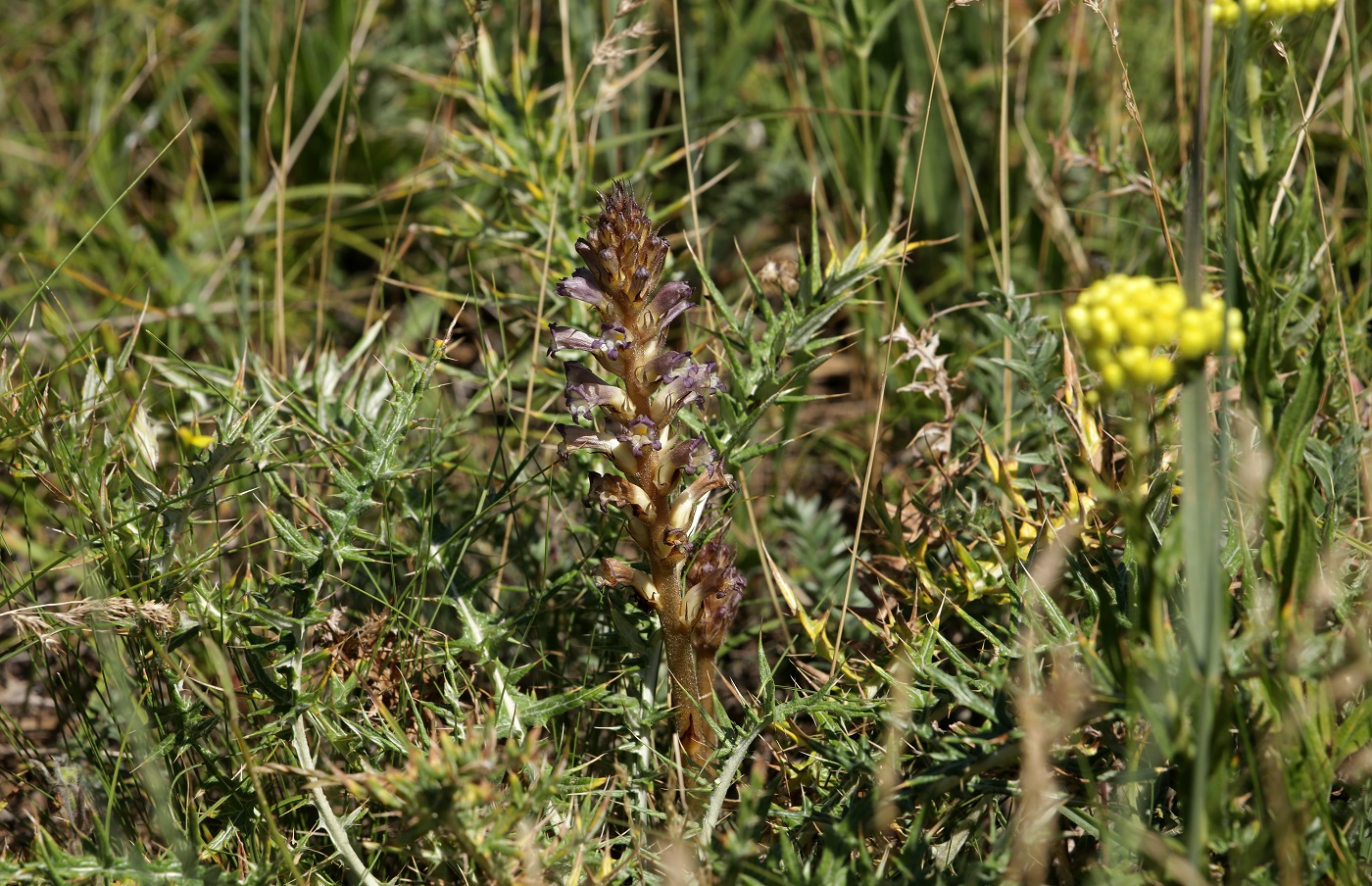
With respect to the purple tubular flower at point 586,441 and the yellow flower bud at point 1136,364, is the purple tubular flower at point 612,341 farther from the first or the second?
the yellow flower bud at point 1136,364

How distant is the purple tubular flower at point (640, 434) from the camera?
159 cm

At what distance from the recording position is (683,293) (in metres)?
1.65

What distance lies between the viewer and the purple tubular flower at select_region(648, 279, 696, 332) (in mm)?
1633

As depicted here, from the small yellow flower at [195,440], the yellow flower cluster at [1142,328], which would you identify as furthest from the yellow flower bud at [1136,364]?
the small yellow flower at [195,440]

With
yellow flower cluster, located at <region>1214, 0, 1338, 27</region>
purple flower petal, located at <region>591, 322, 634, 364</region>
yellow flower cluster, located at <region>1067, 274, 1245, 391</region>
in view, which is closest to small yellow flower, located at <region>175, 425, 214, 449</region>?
purple flower petal, located at <region>591, 322, 634, 364</region>

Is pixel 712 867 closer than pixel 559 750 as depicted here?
Yes

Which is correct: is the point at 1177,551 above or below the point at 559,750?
above

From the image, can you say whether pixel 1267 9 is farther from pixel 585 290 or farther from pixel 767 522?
pixel 767 522

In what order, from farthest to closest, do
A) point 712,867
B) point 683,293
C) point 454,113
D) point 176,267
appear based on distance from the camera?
point 454,113
point 176,267
point 683,293
point 712,867

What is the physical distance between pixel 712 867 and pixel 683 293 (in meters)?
0.80

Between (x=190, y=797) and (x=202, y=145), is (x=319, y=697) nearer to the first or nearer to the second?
(x=190, y=797)

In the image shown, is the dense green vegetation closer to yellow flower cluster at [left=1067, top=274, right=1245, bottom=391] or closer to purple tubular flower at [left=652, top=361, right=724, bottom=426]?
yellow flower cluster at [left=1067, top=274, right=1245, bottom=391]

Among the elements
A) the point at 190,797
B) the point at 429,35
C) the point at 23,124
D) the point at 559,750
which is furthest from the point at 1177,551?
the point at 23,124

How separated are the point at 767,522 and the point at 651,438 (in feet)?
3.65
